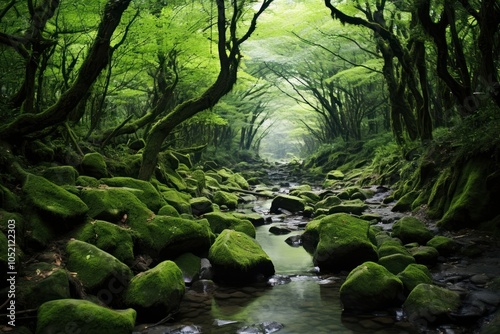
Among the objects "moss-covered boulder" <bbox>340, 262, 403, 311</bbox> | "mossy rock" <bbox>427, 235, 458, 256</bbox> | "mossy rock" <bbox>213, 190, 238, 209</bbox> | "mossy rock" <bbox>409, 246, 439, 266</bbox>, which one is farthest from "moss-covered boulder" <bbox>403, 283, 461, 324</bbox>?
"mossy rock" <bbox>213, 190, 238, 209</bbox>

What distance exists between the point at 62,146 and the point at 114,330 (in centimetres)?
619

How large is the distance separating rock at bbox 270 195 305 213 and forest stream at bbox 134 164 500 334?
6.49 metres

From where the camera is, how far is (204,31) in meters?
14.9

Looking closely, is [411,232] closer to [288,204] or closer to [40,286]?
[288,204]

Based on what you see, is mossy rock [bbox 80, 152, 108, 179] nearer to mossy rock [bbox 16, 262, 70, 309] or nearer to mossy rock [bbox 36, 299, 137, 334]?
mossy rock [bbox 16, 262, 70, 309]

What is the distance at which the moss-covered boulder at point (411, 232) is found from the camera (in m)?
8.60

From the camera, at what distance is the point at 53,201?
6570 mm

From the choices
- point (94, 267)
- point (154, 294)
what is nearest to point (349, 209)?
point (154, 294)

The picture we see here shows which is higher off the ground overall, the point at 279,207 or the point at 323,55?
the point at 323,55

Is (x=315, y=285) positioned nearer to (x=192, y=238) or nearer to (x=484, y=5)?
(x=192, y=238)

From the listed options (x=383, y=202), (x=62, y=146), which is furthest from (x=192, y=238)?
(x=383, y=202)

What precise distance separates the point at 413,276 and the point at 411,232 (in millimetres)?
2616

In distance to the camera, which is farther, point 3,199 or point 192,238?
point 192,238

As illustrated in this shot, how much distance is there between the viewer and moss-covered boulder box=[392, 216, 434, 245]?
28.2ft
